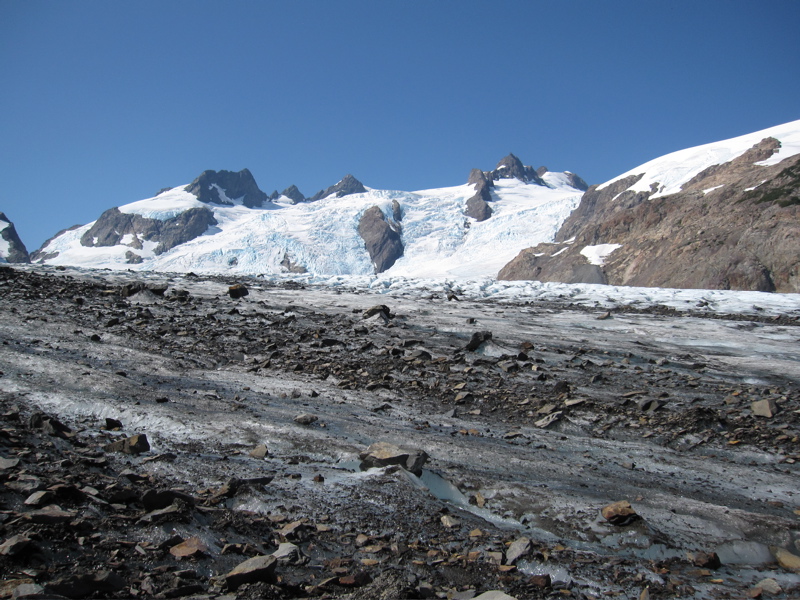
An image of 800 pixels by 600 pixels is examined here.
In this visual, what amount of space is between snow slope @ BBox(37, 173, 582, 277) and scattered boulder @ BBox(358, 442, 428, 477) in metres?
74.6

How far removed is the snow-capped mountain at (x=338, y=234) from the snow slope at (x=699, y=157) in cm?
1479

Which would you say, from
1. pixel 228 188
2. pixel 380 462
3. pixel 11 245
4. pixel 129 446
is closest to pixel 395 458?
pixel 380 462

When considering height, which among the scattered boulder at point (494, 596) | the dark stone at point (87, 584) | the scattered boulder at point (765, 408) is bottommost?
the scattered boulder at point (765, 408)

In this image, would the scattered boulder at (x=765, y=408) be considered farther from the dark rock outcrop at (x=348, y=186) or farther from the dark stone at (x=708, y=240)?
the dark rock outcrop at (x=348, y=186)

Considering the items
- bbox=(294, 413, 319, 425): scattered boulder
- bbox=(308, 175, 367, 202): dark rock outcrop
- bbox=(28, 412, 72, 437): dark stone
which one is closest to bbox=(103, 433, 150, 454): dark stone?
bbox=(28, 412, 72, 437): dark stone

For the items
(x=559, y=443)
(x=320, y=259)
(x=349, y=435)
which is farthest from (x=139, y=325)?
(x=320, y=259)

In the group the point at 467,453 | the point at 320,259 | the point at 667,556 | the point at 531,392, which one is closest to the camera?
the point at 667,556

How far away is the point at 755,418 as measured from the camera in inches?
204

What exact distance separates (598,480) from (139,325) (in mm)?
6828

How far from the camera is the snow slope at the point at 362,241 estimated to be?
8531 centimetres

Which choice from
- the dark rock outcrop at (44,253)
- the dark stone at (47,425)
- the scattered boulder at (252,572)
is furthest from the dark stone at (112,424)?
the dark rock outcrop at (44,253)

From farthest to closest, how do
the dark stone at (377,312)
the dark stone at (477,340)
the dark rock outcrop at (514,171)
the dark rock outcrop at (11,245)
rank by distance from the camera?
the dark rock outcrop at (514,171), the dark rock outcrop at (11,245), the dark stone at (377,312), the dark stone at (477,340)

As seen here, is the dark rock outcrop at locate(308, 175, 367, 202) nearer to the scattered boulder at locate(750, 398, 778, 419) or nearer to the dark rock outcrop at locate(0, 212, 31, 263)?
the dark rock outcrop at locate(0, 212, 31, 263)

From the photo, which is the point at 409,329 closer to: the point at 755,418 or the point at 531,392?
the point at 531,392
